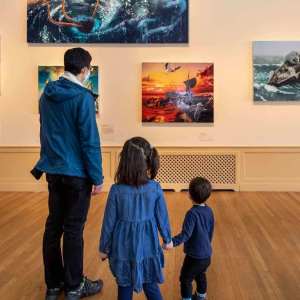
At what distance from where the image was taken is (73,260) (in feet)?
9.18

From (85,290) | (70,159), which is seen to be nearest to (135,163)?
(70,159)

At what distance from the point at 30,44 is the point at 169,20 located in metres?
2.41

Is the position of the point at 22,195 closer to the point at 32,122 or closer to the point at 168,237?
the point at 32,122

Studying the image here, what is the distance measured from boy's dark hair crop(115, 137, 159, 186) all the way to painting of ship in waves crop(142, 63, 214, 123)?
16.3 ft

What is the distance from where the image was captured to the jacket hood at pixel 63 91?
2652mm

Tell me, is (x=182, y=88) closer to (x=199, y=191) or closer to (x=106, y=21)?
(x=106, y=21)

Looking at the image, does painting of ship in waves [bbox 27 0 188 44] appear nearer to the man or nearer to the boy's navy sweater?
the man

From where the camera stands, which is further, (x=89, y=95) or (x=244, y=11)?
(x=244, y=11)

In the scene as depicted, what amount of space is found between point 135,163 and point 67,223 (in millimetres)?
751

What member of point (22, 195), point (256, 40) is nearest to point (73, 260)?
point (22, 195)

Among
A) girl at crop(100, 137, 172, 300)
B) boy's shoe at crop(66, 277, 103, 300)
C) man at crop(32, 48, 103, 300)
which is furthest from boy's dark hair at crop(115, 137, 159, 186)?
boy's shoe at crop(66, 277, 103, 300)

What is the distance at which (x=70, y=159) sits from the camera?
2.69m

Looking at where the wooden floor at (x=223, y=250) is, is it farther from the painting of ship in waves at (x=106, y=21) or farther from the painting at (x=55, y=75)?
the painting of ship in waves at (x=106, y=21)

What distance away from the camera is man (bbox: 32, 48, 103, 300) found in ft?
8.72
